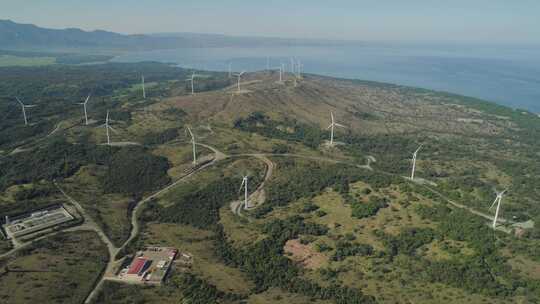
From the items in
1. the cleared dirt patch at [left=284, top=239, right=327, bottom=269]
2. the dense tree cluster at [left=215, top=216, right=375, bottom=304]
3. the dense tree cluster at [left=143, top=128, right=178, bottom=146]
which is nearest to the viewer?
the dense tree cluster at [left=215, top=216, right=375, bottom=304]

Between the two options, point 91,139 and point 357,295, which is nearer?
point 357,295

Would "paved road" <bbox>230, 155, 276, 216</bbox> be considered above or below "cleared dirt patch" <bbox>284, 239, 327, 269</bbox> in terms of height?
above

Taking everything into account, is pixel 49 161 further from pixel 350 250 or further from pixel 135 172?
pixel 350 250

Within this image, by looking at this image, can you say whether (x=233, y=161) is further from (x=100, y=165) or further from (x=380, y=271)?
(x=380, y=271)

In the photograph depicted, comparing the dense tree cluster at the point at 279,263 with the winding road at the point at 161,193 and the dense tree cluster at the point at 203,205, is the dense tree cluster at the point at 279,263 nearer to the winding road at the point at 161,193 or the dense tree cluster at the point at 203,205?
the dense tree cluster at the point at 203,205

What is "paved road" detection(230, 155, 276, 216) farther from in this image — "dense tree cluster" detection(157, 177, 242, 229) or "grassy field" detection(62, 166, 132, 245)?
"grassy field" detection(62, 166, 132, 245)

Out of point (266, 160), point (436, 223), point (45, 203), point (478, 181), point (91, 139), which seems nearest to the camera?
point (436, 223)

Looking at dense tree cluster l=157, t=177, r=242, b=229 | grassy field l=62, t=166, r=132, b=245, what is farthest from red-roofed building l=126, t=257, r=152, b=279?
dense tree cluster l=157, t=177, r=242, b=229

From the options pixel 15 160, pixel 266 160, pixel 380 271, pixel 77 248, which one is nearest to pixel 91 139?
pixel 15 160
